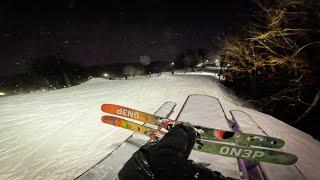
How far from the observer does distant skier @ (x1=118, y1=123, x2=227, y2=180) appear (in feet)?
7.88

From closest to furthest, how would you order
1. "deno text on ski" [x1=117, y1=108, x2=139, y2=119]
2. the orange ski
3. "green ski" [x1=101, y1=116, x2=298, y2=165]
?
"green ski" [x1=101, y1=116, x2=298, y2=165] < the orange ski < "deno text on ski" [x1=117, y1=108, x2=139, y2=119]

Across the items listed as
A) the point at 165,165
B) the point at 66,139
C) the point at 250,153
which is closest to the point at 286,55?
the point at 250,153

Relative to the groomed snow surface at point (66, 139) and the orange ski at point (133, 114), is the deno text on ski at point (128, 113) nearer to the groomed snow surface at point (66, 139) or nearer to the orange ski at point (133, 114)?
the orange ski at point (133, 114)

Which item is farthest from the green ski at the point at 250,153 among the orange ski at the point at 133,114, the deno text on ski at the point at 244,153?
the orange ski at the point at 133,114

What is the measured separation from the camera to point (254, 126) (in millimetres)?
8180

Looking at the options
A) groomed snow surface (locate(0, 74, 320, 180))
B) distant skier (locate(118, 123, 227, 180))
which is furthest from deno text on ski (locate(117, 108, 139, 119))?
distant skier (locate(118, 123, 227, 180))

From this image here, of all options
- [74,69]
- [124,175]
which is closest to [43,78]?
[74,69]

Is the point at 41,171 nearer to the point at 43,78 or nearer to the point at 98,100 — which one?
the point at 98,100

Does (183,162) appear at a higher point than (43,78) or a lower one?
higher

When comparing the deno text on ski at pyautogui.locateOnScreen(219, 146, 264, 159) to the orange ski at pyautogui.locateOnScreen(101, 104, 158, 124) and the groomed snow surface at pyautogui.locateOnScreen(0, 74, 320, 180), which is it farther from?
the orange ski at pyautogui.locateOnScreen(101, 104, 158, 124)

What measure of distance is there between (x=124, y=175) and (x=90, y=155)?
326 cm

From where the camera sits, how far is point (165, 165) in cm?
248

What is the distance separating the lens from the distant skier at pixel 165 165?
2402mm

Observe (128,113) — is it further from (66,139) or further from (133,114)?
(66,139)
